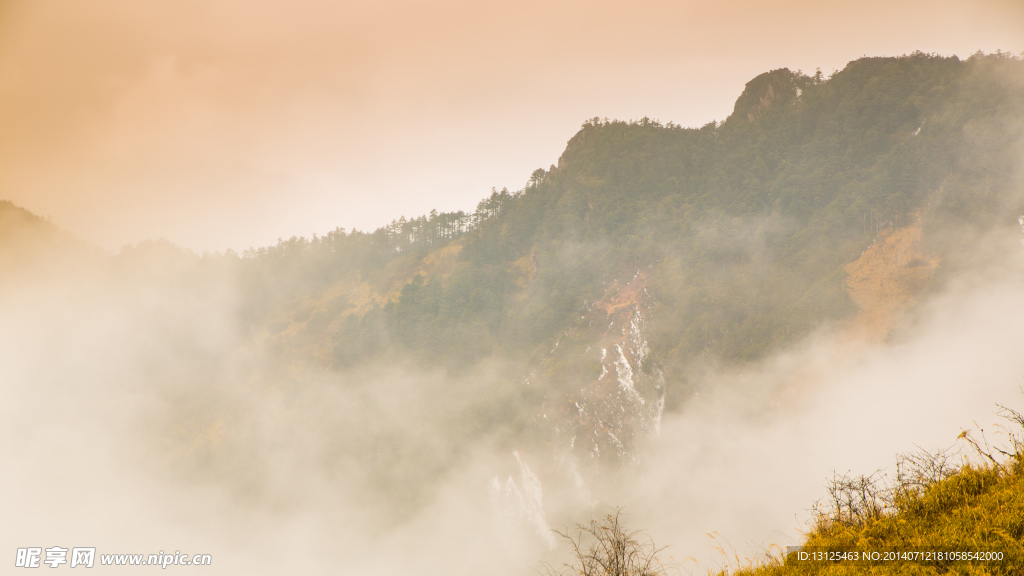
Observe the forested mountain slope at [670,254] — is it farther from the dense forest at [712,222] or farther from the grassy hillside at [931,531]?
the grassy hillside at [931,531]

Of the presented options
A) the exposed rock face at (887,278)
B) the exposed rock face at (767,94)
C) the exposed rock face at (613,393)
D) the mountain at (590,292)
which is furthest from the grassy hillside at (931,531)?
the exposed rock face at (767,94)

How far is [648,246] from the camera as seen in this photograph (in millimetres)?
118438

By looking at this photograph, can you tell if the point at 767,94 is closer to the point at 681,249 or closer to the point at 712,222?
the point at 712,222

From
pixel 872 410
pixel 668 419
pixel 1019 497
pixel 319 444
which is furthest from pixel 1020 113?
pixel 319 444

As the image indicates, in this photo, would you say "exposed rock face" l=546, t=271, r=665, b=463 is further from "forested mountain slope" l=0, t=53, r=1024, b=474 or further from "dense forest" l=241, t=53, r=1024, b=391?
"dense forest" l=241, t=53, r=1024, b=391

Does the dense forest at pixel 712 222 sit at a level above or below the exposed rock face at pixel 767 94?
below

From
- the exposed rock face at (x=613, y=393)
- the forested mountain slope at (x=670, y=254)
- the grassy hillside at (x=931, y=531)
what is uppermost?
the forested mountain slope at (x=670, y=254)

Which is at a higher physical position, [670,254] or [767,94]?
[767,94]

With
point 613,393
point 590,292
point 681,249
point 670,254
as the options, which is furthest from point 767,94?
point 613,393

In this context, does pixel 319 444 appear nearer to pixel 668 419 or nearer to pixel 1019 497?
pixel 668 419

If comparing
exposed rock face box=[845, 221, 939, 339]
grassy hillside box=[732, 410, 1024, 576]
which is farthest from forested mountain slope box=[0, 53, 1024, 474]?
grassy hillside box=[732, 410, 1024, 576]

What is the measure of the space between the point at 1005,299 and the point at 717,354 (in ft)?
135

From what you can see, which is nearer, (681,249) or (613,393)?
(613,393)

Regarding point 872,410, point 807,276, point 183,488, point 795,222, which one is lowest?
point 872,410
